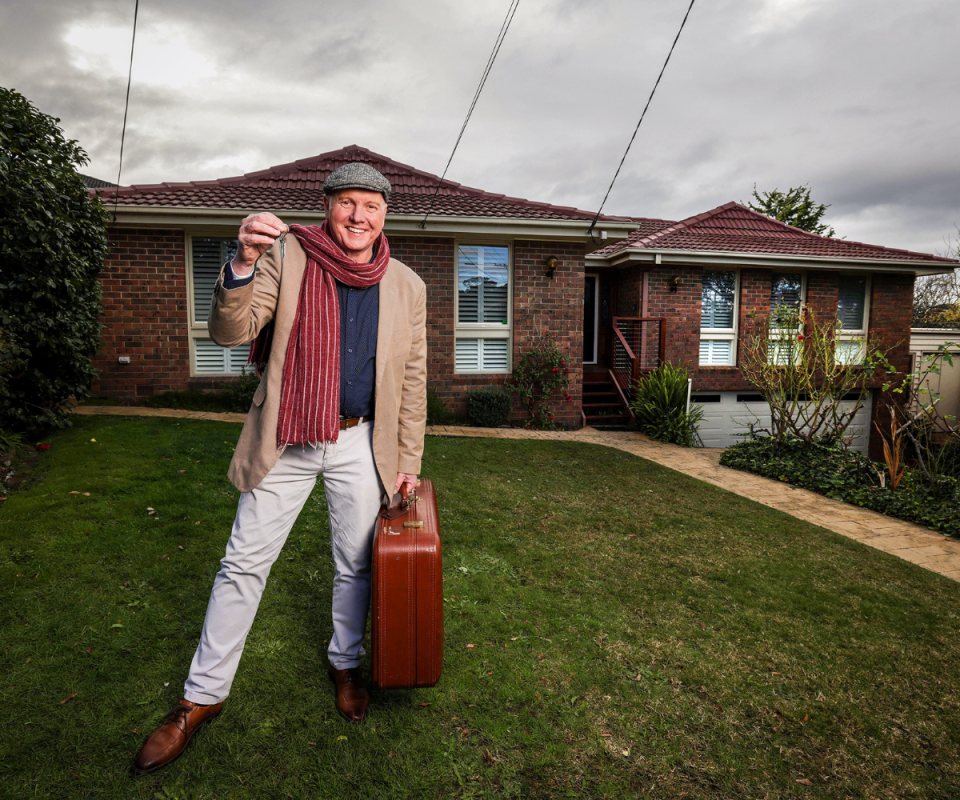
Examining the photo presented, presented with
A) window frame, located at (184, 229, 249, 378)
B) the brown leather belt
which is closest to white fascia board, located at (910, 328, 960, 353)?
window frame, located at (184, 229, 249, 378)

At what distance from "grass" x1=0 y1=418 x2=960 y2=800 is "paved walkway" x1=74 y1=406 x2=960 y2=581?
2.00 feet

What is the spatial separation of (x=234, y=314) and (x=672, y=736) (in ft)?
7.24

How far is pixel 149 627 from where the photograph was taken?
102 inches

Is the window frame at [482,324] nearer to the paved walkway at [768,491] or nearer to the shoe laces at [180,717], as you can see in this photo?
the paved walkway at [768,491]

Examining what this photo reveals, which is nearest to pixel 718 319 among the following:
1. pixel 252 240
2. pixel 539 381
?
pixel 539 381

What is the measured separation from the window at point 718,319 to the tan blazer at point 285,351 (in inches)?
433

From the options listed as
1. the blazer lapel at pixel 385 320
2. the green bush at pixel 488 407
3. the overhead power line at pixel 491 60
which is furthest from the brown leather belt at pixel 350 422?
the green bush at pixel 488 407

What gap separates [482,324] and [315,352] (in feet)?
26.2

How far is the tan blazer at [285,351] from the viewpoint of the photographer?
1690 mm

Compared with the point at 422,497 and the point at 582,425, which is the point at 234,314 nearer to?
the point at 422,497

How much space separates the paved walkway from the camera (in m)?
4.72

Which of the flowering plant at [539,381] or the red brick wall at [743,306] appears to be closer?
the flowering plant at [539,381]

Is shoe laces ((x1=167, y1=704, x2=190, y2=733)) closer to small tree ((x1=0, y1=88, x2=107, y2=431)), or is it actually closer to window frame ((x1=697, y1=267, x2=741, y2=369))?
small tree ((x1=0, y1=88, x2=107, y2=431))

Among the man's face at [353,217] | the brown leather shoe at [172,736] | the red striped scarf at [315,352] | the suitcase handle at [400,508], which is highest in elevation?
the man's face at [353,217]
